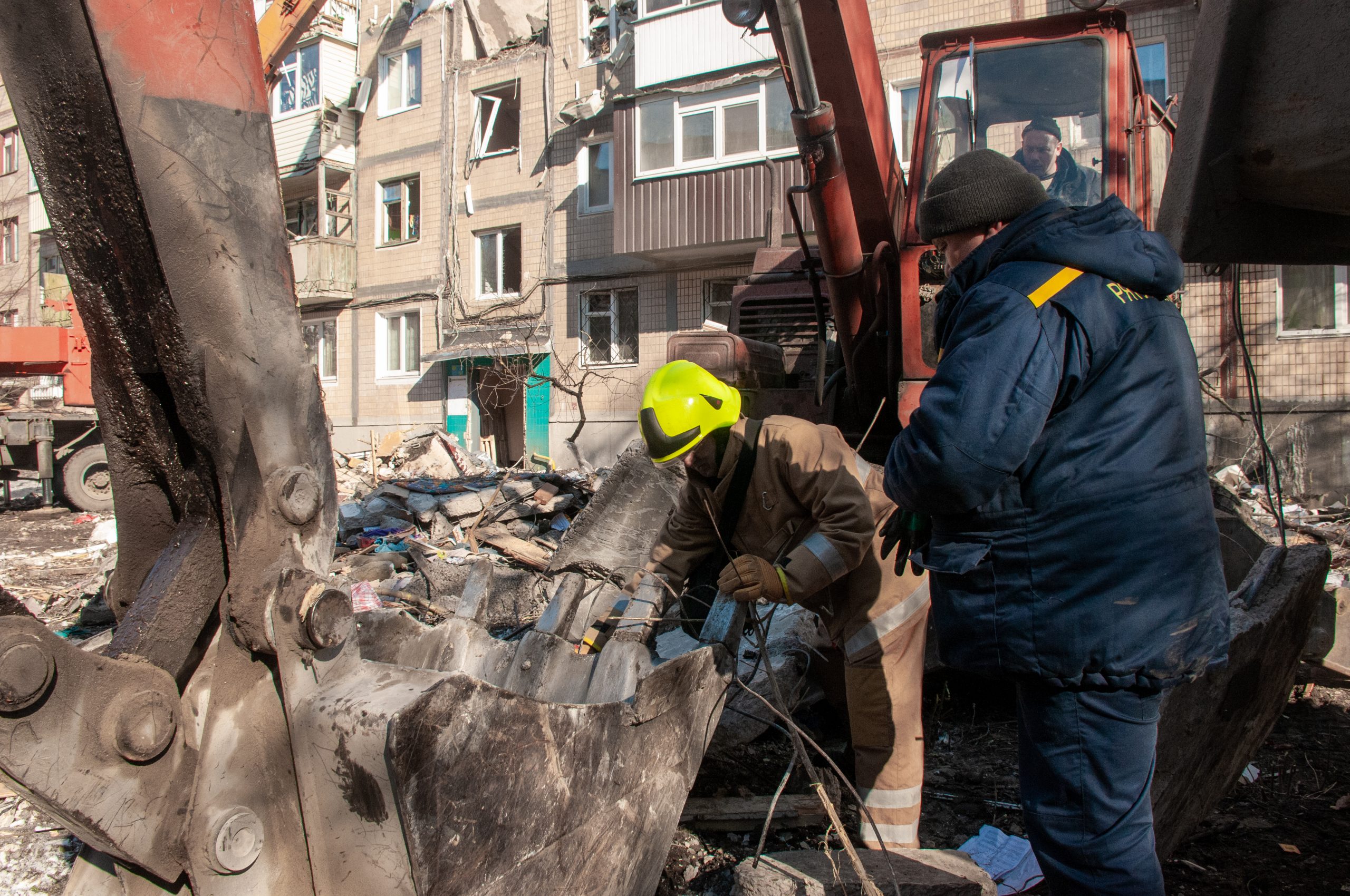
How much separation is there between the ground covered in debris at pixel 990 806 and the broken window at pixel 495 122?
16.3m

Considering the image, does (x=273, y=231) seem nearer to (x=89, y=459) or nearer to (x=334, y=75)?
(x=89, y=459)

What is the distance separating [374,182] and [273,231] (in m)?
19.8

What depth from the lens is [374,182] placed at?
19375 mm

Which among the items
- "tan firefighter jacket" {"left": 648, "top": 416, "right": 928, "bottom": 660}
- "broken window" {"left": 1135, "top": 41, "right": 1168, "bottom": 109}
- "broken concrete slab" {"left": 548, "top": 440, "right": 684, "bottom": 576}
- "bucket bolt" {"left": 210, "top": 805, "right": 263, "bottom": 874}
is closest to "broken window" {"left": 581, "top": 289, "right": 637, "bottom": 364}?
"broken window" {"left": 1135, "top": 41, "right": 1168, "bottom": 109}

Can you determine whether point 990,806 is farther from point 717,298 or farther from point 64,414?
point 64,414

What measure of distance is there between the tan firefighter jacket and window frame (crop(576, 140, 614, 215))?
46.0ft

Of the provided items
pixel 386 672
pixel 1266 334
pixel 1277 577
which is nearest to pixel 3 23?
pixel 386 672

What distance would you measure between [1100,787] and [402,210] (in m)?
19.9

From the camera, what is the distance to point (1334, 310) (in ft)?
34.8

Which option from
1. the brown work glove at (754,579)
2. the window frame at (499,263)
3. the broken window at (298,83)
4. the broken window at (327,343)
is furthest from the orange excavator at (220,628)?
the broken window at (298,83)

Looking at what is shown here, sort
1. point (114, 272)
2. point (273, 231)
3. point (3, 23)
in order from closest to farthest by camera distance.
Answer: point (3, 23), point (114, 272), point (273, 231)

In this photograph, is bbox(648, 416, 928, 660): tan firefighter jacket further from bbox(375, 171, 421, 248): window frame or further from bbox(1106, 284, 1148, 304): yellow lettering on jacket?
bbox(375, 171, 421, 248): window frame

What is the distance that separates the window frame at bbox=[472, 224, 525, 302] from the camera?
17.2 meters

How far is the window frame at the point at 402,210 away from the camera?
741 inches
